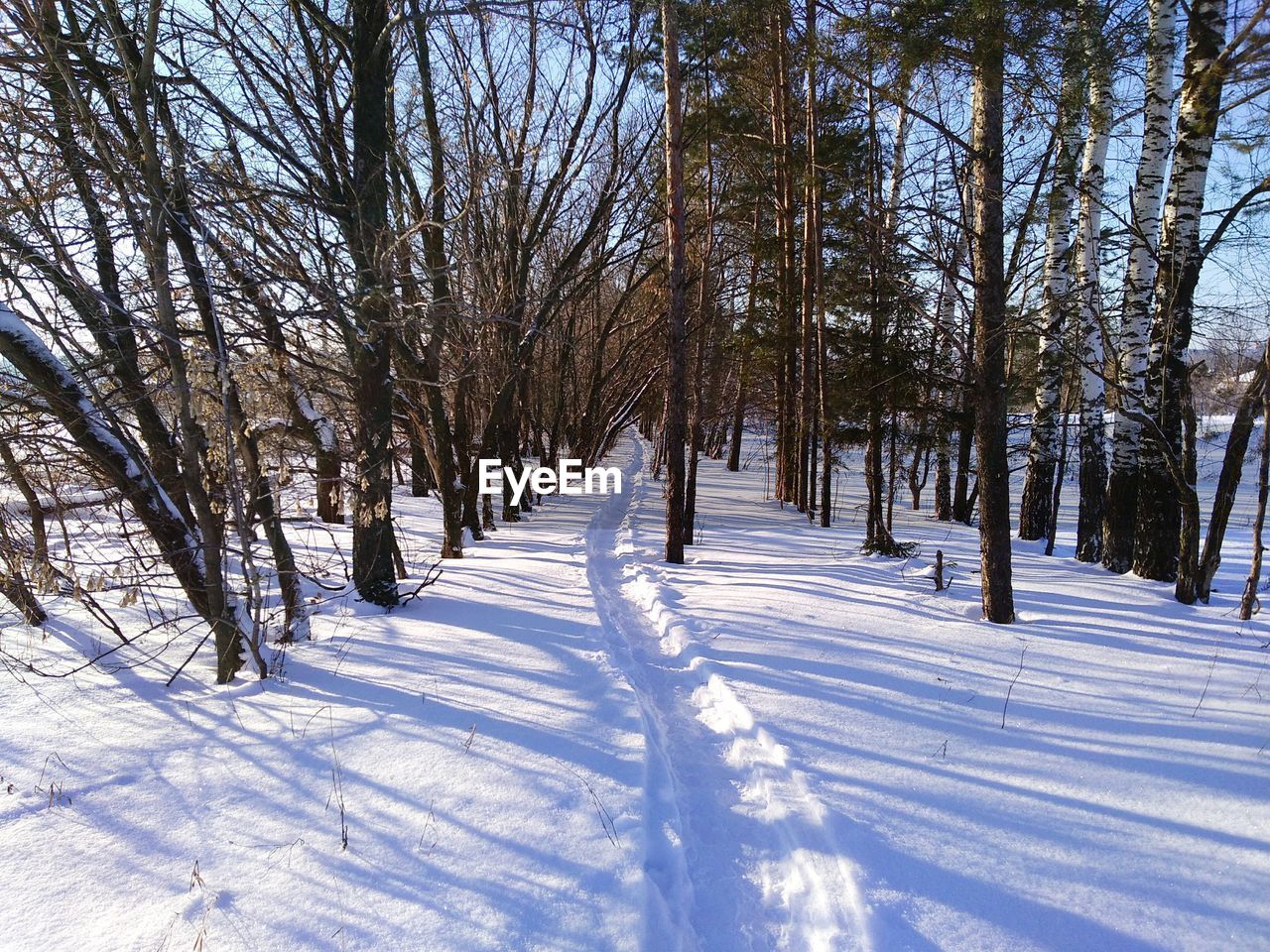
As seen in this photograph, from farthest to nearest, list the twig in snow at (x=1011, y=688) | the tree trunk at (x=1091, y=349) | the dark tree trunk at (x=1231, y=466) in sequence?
1. the tree trunk at (x=1091, y=349)
2. the dark tree trunk at (x=1231, y=466)
3. the twig in snow at (x=1011, y=688)

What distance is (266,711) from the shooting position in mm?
4059

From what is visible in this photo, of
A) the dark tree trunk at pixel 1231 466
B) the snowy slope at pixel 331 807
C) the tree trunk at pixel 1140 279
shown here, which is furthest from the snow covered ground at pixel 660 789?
the tree trunk at pixel 1140 279

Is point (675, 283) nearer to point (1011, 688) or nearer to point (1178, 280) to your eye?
point (1178, 280)

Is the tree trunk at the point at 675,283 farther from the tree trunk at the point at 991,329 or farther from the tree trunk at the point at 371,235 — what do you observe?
the tree trunk at the point at 991,329

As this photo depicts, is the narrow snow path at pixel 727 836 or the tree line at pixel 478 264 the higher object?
the tree line at pixel 478 264

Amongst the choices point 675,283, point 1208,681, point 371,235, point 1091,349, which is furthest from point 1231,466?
point 371,235

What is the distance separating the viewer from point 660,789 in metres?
3.45

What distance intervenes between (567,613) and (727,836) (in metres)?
3.70

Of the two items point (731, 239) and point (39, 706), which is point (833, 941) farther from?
point (731, 239)

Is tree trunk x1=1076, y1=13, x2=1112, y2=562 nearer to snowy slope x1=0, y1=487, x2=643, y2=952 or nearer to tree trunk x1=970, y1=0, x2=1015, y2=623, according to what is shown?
tree trunk x1=970, y1=0, x2=1015, y2=623

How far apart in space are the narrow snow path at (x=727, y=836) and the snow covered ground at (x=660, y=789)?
0.05 feet

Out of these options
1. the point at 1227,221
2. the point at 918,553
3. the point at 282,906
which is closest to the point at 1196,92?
the point at 1227,221

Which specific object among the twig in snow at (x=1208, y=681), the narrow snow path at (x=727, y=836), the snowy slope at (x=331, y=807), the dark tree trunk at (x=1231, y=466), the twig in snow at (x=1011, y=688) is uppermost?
the dark tree trunk at (x=1231, y=466)

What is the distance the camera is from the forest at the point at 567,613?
2.64 meters
